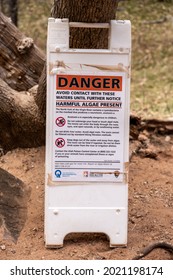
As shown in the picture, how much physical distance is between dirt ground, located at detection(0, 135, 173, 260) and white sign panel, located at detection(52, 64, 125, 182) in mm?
461

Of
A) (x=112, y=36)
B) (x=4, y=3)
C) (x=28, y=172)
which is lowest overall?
(x=28, y=172)

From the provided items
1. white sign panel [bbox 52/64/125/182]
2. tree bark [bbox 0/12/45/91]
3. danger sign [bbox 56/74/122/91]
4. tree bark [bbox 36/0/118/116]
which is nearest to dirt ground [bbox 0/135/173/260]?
white sign panel [bbox 52/64/125/182]

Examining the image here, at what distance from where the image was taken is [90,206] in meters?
4.15

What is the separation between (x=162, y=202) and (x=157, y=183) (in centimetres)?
39

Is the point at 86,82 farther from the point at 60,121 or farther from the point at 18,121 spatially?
the point at 18,121

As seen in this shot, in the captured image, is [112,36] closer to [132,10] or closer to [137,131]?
[137,131]

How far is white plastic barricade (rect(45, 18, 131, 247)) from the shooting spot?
4.02 meters

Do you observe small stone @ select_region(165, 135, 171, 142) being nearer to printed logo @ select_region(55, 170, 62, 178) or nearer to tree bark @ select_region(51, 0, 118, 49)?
tree bark @ select_region(51, 0, 118, 49)

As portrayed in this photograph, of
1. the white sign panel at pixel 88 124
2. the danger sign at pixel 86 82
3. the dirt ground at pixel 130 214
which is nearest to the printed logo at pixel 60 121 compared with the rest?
the white sign panel at pixel 88 124

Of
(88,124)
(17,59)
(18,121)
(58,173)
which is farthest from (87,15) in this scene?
(17,59)

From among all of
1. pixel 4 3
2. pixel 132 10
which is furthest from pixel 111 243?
pixel 132 10

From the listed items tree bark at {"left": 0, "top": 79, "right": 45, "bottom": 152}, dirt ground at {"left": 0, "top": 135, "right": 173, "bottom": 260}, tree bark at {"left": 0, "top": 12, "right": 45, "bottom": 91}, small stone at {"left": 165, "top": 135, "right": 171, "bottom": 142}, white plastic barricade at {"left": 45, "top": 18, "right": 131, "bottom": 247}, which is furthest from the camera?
small stone at {"left": 165, "top": 135, "right": 171, "bottom": 142}

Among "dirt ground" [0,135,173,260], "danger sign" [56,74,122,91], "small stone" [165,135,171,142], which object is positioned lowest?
"dirt ground" [0,135,173,260]

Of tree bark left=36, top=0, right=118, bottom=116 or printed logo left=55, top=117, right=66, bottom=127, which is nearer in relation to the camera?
printed logo left=55, top=117, right=66, bottom=127
